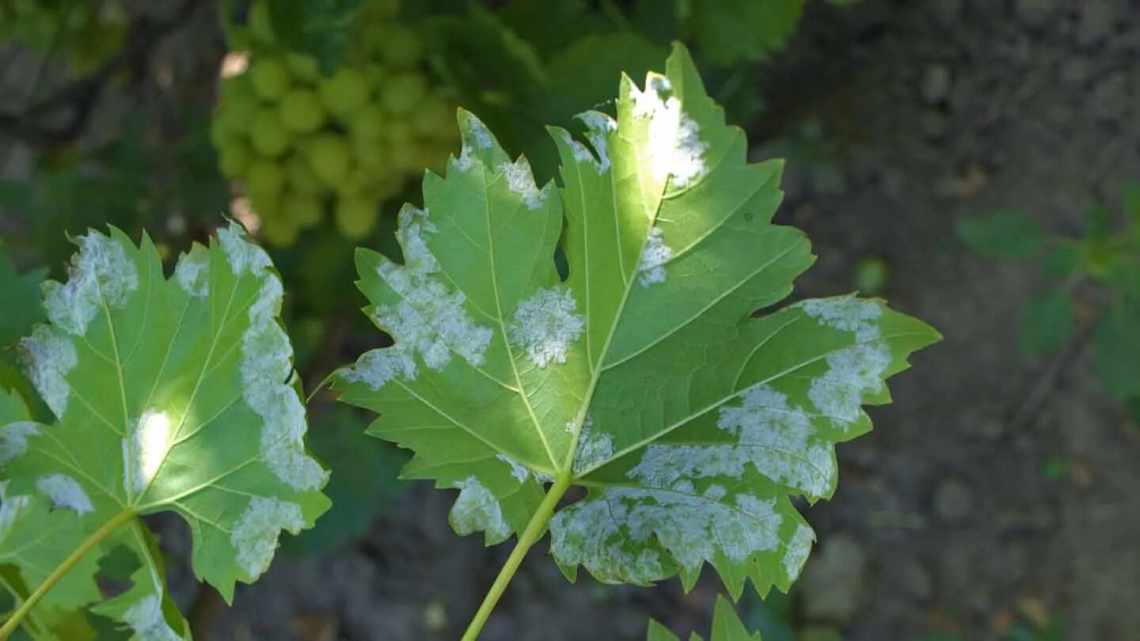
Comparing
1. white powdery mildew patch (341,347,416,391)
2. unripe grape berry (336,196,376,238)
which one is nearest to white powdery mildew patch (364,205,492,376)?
white powdery mildew patch (341,347,416,391)

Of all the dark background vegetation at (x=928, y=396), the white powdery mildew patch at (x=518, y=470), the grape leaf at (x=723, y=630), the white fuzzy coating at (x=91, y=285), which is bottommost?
the dark background vegetation at (x=928, y=396)

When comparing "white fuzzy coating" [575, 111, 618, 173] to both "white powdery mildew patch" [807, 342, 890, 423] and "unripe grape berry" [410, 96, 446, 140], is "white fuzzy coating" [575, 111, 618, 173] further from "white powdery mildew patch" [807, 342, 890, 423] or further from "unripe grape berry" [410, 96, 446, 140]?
"unripe grape berry" [410, 96, 446, 140]

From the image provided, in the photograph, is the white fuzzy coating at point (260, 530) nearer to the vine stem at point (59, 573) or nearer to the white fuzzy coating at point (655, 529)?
the vine stem at point (59, 573)

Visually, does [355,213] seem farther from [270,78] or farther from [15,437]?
[15,437]

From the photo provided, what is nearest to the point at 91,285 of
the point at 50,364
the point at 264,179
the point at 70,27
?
the point at 50,364

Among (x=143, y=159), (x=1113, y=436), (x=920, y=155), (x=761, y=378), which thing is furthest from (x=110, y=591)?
(x=1113, y=436)

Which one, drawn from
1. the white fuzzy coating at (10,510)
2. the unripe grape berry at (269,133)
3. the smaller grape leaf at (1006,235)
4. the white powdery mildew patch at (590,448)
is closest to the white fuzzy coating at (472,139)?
the white powdery mildew patch at (590,448)

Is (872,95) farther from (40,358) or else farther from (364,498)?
(40,358)
